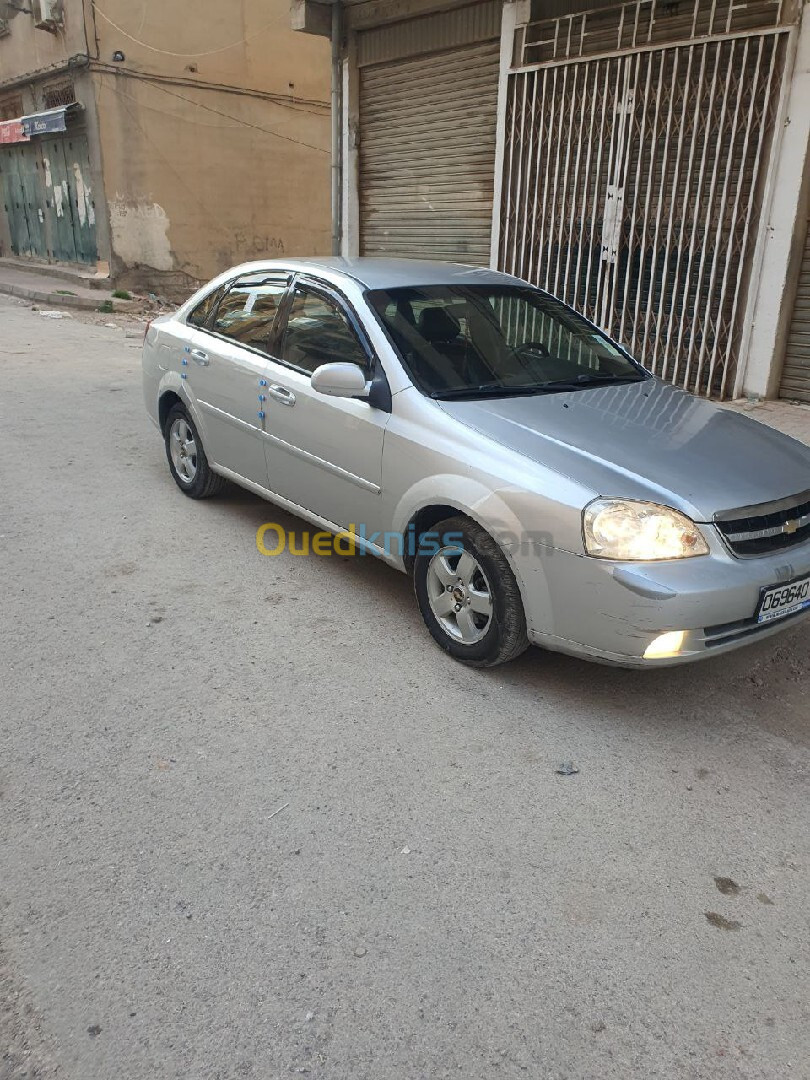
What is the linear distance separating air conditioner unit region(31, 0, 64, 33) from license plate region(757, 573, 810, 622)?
61.4 ft

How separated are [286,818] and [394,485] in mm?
1566

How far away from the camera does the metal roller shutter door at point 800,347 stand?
7.65m

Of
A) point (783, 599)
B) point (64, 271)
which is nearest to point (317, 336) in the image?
point (783, 599)

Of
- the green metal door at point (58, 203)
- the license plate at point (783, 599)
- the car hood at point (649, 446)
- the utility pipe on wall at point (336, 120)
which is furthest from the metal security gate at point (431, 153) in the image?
the green metal door at point (58, 203)

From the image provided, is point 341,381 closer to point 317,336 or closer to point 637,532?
point 317,336

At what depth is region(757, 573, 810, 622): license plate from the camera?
3.11 m

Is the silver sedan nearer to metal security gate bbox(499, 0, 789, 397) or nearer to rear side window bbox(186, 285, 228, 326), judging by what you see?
rear side window bbox(186, 285, 228, 326)

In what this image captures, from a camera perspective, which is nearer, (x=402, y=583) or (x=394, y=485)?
(x=394, y=485)

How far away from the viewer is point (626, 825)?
106 inches

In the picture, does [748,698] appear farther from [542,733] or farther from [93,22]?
[93,22]

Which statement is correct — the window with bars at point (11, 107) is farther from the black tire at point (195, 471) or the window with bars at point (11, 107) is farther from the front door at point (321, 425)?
the front door at point (321, 425)

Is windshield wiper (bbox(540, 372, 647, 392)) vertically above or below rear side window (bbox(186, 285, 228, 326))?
below

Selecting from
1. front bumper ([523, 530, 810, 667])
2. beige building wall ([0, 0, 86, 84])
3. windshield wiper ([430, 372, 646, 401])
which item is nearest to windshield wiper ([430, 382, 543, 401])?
windshield wiper ([430, 372, 646, 401])

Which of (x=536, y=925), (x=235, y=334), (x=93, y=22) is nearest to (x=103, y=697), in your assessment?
(x=536, y=925)
